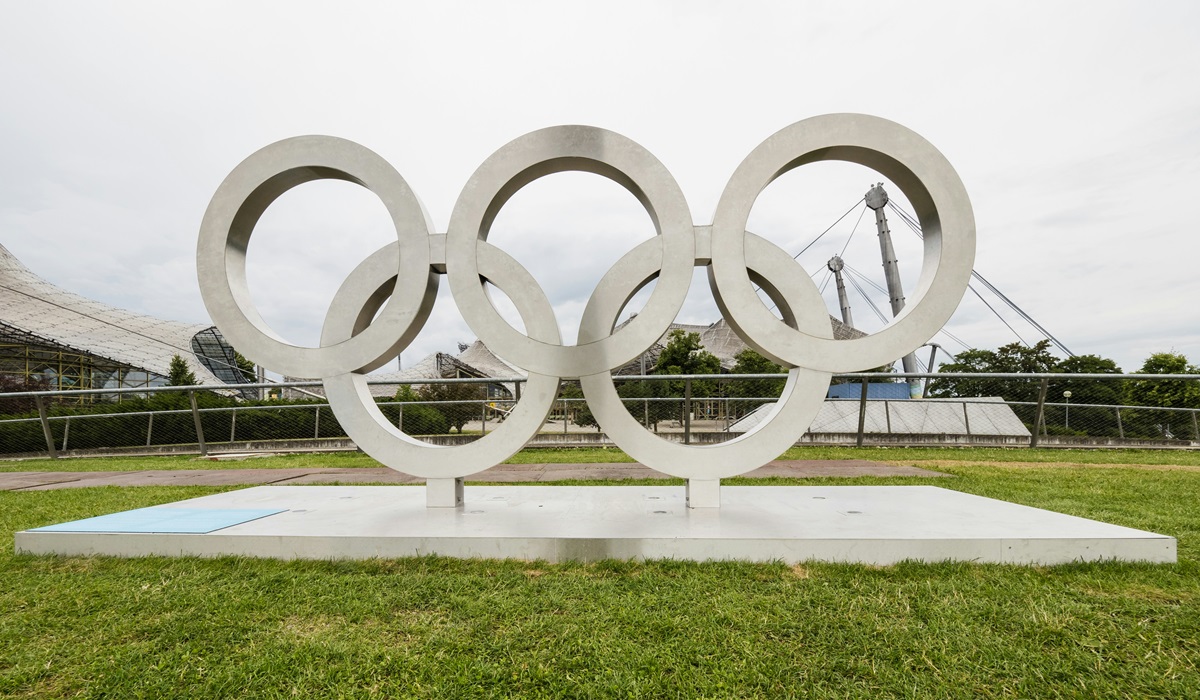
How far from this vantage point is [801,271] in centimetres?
495

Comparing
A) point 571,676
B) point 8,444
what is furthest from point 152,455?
point 571,676

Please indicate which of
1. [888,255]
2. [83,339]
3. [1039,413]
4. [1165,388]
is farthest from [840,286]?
[83,339]

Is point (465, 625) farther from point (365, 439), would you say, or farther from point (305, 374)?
point (305, 374)

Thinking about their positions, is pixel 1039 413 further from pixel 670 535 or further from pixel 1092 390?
pixel 670 535

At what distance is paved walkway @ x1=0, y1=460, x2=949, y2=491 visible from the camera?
7.75 metres

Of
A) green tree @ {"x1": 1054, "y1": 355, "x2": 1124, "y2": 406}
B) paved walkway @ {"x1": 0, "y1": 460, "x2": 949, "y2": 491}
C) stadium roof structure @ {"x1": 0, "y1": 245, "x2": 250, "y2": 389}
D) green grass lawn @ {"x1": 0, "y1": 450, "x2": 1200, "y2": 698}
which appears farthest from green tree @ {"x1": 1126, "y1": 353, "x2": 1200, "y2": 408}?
stadium roof structure @ {"x1": 0, "y1": 245, "x2": 250, "y2": 389}

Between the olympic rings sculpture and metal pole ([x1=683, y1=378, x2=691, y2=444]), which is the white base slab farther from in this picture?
metal pole ([x1=683, y1=378, x2=691, y2=444])

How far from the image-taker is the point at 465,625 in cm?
285

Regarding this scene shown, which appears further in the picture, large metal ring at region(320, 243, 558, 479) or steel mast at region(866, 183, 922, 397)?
steel mast at region(866, 183, 922, 397)

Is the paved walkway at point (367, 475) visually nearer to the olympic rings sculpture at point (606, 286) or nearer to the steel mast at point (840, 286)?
the olympic rings sculpture at point (606, 286)

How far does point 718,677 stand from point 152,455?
47.0ft

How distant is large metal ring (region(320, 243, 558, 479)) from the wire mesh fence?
4.04 metres

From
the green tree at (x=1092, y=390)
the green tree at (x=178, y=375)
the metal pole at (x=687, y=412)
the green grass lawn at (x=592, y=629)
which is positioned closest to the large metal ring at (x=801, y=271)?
the green grass lawn at (x=592, y=629)

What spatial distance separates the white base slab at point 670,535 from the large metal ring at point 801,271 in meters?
1.41
